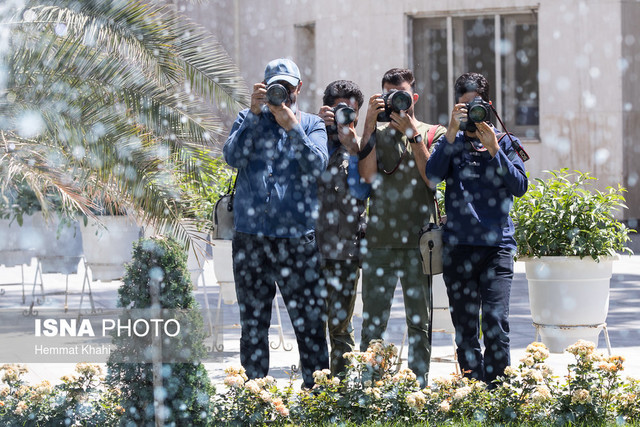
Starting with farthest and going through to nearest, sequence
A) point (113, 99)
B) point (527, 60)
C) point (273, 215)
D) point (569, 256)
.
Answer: point (527, 60), point (113, 99), point (569, 256), point (273, 215)

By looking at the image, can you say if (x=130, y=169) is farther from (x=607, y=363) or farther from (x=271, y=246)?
(x=607, y=363)

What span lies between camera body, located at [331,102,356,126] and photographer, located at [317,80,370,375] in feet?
0.20

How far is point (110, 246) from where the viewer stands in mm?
8344

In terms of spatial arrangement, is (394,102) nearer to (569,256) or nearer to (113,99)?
(569,256)

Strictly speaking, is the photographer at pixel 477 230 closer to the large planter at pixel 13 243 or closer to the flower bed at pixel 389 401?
the flower bed at pixel 389 401

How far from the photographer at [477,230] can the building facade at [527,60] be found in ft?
38.2

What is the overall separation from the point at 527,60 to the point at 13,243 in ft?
32.0

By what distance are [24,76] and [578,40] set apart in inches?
463

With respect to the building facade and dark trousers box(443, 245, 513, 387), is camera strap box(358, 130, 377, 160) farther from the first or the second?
the building facade

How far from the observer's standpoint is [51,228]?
923 centimetres

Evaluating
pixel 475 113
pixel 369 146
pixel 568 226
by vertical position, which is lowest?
pixel 568 226

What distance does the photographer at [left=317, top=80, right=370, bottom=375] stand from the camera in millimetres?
5227

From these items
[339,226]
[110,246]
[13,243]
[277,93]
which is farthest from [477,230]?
[13,243]

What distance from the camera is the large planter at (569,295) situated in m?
5.93
